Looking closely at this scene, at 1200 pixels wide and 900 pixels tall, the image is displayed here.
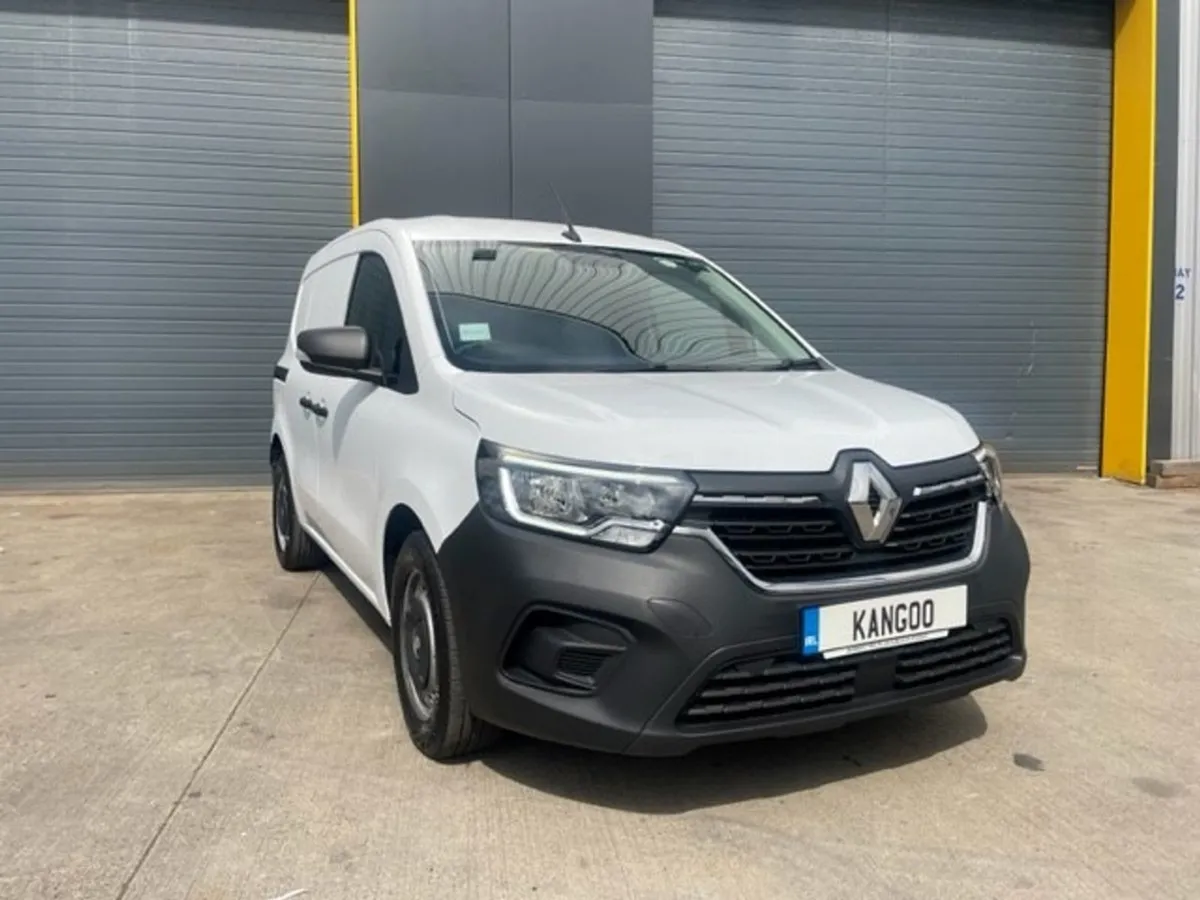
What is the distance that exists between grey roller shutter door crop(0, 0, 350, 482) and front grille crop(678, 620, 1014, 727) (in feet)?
22.9

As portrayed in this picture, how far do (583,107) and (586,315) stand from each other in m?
5.28

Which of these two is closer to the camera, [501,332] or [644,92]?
[501,332]

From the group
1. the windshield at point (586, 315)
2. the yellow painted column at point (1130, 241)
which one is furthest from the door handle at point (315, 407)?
the yellow painted column at point (1130, 241)

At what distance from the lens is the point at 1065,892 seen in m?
2.61

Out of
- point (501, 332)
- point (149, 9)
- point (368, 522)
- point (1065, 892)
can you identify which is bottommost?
point (1065, 892)

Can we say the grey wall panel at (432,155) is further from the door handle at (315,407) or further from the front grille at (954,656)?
the front grille at (954,656)

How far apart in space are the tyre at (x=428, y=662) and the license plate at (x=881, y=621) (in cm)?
103

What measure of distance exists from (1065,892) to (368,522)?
2.52 metres

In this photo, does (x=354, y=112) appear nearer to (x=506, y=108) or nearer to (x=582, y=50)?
(x=506, y=108)

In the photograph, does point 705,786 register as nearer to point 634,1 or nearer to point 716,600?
point 716,600

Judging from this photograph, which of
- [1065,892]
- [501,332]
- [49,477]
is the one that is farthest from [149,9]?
[1065,892]

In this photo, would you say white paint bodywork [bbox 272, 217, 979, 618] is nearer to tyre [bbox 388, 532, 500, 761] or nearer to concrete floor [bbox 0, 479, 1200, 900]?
tyre [bbox 388, 532, 500, 761]

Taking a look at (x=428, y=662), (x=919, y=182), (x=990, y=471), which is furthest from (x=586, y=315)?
(x=919, y=182)

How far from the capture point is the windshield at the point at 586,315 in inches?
144
